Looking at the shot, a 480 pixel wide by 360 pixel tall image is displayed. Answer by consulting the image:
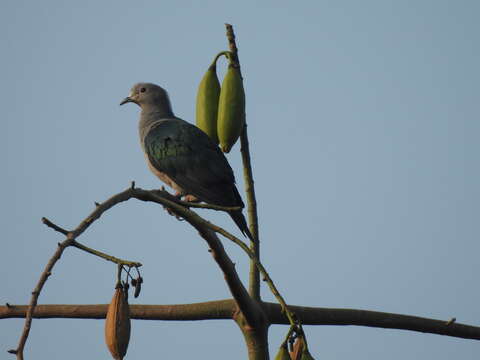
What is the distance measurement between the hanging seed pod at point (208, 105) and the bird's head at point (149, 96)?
419 cm

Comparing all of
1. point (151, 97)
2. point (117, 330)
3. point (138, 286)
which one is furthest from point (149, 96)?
point (117, 330)

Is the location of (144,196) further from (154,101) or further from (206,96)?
(154,101)

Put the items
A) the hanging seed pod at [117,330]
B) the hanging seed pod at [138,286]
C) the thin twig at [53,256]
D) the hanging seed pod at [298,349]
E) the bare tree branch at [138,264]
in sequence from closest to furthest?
the thin twig at [53,256] → the bare tree branch at [138,264] → the hanging seed pod at [298,349] → the hanging seed pod at [117,330] → the hanging seed pod at [138,286]

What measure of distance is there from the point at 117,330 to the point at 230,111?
204cm

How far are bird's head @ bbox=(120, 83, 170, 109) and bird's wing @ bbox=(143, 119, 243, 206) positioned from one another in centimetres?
124

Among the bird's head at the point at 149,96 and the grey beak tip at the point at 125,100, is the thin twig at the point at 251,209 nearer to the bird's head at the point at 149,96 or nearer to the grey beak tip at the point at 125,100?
the bird's head at the point at 149,96

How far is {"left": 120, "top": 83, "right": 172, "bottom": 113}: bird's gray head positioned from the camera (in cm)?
905

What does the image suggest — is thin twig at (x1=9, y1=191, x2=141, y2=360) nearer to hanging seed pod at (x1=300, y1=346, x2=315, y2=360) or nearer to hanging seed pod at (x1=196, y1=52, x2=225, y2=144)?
hanging seed pod at (x1=300, y1=346, x2=315, y2=360)

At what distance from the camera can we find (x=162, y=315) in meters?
4.30

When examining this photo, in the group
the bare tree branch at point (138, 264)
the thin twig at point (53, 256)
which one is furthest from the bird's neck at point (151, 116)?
the thin twig at point (53, 256)

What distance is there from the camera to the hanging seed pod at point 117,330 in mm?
2826

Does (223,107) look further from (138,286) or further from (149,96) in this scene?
(149,96)

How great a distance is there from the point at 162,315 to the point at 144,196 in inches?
53.0

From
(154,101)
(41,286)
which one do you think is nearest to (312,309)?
(41,286)
